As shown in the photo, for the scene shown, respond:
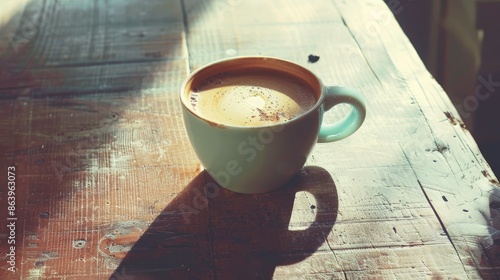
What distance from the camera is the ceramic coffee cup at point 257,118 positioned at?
667 mm

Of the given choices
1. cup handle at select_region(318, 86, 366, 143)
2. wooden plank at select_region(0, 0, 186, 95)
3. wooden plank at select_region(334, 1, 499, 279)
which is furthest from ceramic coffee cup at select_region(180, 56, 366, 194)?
wooden plank at select_region(0, 0, 186, 95)

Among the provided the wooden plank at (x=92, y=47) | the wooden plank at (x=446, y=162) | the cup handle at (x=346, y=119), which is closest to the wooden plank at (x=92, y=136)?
the wooden plank at (x=92, y=47)

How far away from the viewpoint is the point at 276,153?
678mm

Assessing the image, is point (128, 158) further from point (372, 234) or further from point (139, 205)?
point (372, 234)

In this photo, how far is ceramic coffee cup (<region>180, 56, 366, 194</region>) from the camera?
2.19ft

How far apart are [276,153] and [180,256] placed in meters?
0.15

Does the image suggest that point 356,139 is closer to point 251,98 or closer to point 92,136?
point 251,98

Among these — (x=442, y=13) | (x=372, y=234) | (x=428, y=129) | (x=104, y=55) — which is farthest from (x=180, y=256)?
A: (x=442, y=13)

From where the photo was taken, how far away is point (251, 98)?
2.42 ft

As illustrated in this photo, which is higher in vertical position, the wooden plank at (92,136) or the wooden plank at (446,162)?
the wooden plank at (446,162)

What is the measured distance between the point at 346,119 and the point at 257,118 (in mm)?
137

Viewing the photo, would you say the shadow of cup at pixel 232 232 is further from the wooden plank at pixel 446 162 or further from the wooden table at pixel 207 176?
the wooden plank at pixel 446 162

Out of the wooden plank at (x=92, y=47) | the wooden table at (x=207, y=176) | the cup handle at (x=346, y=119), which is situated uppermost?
the cup handle at (x=346, y=119)

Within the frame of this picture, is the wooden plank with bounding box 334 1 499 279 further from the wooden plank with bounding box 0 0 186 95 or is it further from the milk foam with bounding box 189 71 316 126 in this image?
the wooden plank with bounding box 0 0 186 95
